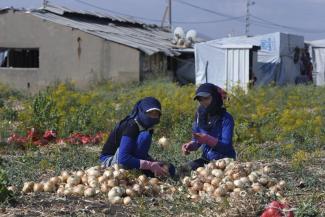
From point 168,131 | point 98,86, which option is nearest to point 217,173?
point 168,131

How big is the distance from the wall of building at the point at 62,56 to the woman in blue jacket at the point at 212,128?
1865 centimetres

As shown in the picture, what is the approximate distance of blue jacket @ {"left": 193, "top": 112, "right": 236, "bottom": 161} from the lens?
7938mm

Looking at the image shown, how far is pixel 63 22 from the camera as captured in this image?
Result: 28312 millimetres

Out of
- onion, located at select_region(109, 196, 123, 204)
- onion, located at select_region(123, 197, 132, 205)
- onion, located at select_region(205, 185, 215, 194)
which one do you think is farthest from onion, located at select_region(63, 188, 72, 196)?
onion, located at select_region(205, 185, 215, 194)

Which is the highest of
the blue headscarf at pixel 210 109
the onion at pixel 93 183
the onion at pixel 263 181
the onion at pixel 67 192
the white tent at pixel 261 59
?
the white tent at pixel 261 59

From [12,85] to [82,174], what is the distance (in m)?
21.8

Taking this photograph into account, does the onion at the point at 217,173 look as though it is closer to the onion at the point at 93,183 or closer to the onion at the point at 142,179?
the onion at the point at 142,179

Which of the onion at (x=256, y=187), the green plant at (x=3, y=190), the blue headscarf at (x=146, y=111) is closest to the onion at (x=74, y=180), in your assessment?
the blue headscarf at (x=146, y=111)

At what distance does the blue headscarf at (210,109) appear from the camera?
798 centimetres

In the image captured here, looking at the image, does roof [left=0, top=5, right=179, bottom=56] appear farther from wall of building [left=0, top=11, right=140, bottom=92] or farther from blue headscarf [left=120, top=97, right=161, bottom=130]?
blue headscarf [left=120, top=97, right=161, bottom=130]

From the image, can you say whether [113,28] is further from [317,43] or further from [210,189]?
[210,189]

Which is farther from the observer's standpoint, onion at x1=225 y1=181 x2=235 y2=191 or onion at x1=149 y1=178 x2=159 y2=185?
onion at x1=149 y1=178 x2=159 y2=185

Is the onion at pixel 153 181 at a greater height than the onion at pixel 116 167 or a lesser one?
lesser

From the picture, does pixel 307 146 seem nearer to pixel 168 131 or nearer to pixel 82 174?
pixel 168 131
